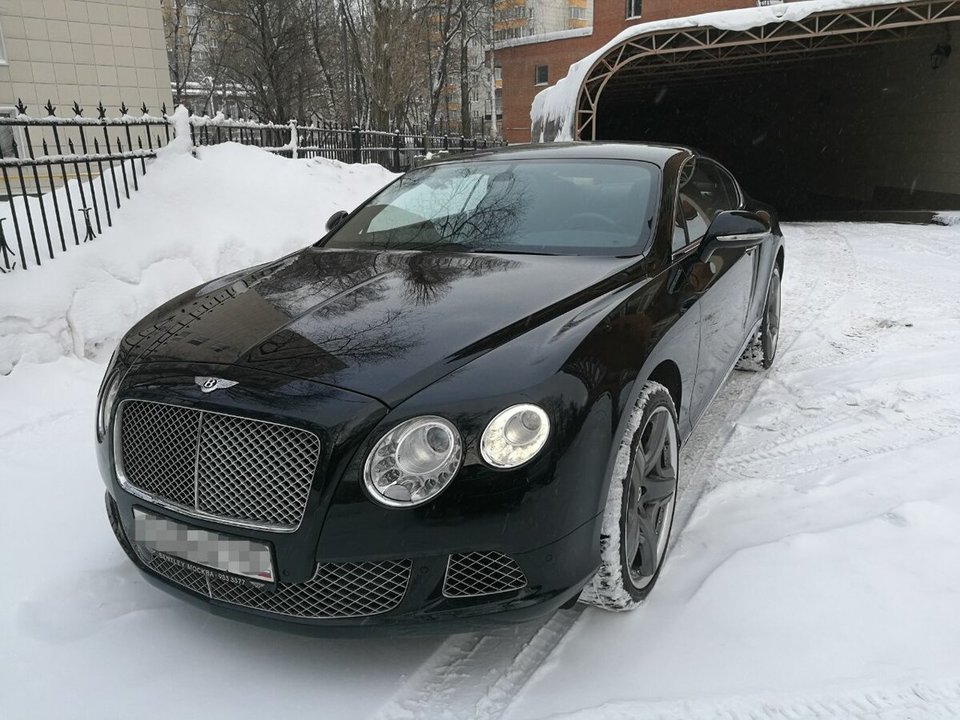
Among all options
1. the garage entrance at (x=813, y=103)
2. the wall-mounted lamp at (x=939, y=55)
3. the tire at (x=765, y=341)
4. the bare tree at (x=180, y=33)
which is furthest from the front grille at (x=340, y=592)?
the bare tree at (x=180, y=33)

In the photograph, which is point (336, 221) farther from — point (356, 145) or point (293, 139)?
point (356, 145)

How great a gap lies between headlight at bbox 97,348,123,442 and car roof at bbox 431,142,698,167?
2140mm

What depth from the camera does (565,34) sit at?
3878cm

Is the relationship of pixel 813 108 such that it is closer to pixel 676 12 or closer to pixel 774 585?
pixel 676 12

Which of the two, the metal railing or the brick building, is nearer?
the metal railing

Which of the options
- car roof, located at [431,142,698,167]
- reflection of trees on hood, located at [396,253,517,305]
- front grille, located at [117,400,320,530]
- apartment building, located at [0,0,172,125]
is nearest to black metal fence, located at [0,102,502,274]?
apartment building, located at [0,0,172,125]

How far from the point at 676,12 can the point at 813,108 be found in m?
14.3

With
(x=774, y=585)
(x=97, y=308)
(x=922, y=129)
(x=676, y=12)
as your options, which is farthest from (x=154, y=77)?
(x=676, y=12)

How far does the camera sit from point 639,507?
92.4 inches

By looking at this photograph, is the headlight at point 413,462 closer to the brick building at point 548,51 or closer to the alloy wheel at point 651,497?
the alloy wheel at point 651,497

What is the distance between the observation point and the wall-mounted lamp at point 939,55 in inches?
642

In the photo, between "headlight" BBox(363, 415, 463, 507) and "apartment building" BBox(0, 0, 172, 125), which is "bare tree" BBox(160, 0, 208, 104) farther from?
"headlight" BBox(363, 415, 463, 507)

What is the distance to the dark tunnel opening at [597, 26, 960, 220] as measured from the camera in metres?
17.3

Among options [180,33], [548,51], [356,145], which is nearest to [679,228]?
[356,145]
